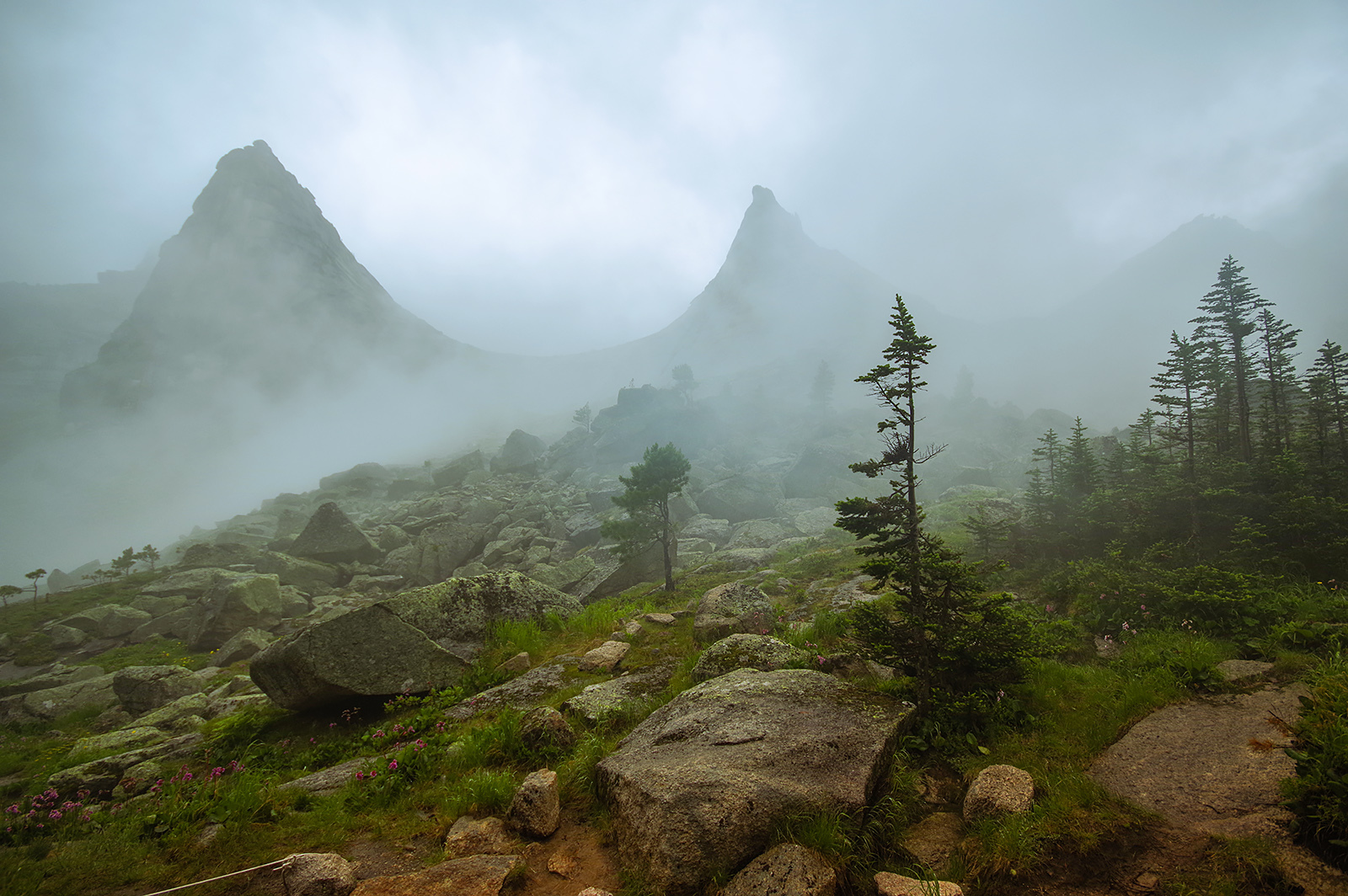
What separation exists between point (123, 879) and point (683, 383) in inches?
4263

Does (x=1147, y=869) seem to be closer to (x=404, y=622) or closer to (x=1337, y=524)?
(x=404, y=622)

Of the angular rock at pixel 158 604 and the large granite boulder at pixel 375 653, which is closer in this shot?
the large granite boulder at pixel 375 653

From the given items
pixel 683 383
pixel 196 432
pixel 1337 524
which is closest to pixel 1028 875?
pixel 1337 524

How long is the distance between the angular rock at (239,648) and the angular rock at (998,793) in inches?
1169

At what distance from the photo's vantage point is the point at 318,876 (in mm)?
4680

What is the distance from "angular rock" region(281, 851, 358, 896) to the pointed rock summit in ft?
753

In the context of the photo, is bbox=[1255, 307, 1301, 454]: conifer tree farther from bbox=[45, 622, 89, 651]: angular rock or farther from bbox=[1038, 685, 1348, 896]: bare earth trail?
bbox=[45, 622, 89, 651]: angular rock

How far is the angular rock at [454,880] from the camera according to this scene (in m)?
4.50

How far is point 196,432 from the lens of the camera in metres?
166

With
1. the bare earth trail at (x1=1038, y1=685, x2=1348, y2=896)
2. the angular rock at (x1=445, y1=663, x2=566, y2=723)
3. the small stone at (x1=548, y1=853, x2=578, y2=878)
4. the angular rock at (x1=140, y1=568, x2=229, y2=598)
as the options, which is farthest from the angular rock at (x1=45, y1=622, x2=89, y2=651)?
the bare earth trail at (x1=1038, y1=685, x2=1348, y2=896)

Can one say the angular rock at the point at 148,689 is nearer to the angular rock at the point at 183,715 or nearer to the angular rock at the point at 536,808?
the angular rock at the point at 183,715

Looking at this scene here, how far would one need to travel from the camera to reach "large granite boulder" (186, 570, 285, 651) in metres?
27.2

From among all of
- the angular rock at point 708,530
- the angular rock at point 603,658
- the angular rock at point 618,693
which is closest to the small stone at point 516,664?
the angular rock at point 603,658

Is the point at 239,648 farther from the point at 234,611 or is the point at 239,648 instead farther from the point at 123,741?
the point at 123,741
